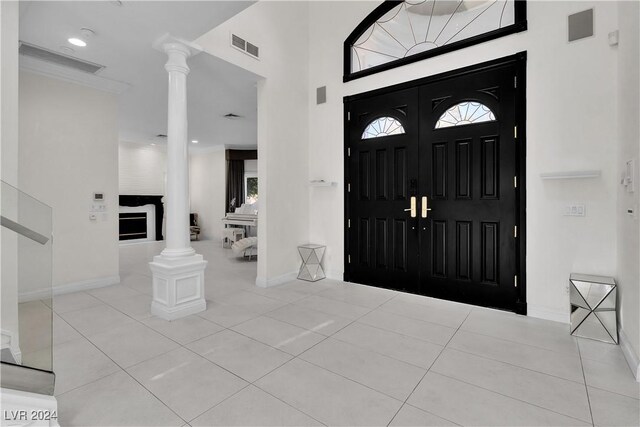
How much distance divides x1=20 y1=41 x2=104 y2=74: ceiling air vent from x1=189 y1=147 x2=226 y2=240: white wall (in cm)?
603

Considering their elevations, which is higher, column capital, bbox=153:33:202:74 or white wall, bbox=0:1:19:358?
column capital, bbox=153:33:202:74

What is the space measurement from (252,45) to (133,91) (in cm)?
230

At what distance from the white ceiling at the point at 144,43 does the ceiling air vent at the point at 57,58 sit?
14 centimetres

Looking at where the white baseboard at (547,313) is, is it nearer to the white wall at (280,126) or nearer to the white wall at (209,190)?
the white wall at (280,126)

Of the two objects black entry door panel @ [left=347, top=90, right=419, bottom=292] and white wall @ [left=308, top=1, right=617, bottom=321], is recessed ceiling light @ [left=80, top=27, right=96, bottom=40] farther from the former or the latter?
white wall @ [left=308, top=1, right=617, bottom=321]

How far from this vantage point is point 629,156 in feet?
8.09

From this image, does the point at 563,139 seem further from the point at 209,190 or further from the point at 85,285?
the point at 209,190

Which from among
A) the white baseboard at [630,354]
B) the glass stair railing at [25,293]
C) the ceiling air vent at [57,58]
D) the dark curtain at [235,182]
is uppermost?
the ceiling air vent at [57,58]

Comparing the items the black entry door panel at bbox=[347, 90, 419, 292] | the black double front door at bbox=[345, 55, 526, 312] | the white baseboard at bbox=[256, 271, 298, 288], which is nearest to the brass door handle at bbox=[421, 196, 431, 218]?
the black double front door at bbox=[345, 55, 526, 312]

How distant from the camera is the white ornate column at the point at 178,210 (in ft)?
10.9

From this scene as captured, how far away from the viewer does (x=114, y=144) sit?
4742mm

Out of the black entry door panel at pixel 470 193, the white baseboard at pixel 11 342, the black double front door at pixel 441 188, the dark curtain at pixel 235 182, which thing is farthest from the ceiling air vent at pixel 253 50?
the dark curtain at pixel 235 182

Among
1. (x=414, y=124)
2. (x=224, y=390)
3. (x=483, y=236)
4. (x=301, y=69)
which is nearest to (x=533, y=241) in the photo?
(x=483, y=236)

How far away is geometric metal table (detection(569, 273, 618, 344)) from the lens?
2.65 m
